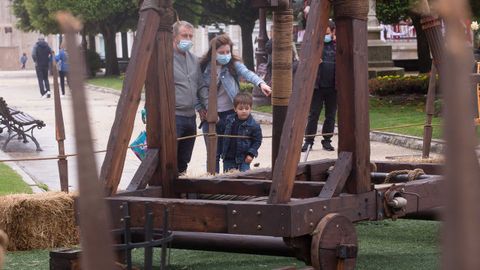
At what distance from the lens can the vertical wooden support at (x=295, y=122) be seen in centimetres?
501

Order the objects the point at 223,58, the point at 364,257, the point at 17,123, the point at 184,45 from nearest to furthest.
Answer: the point at 364,257, the point at 184,45, the point at 223,58, the point at 17,123

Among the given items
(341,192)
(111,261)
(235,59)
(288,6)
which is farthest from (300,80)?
(235,59)

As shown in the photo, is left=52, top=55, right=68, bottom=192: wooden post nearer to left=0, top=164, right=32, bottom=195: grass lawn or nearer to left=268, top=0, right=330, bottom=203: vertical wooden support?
left=0, top=164, right=32, bottom=195: grass lawn

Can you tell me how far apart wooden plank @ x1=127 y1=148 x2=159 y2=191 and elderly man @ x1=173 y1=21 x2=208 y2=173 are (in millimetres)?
2592

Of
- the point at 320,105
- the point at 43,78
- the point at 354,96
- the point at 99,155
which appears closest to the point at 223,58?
the point at 99,155

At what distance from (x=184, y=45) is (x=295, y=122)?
3966 millimetres

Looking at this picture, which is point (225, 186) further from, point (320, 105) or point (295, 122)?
point (320, 105)

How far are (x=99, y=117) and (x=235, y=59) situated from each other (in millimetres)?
14998

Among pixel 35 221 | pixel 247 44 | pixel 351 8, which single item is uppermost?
pixel 351 8

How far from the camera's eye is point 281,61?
6.72 m

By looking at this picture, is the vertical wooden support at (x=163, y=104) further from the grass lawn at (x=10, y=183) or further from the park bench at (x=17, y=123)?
the park bench at (x=17, y=123)

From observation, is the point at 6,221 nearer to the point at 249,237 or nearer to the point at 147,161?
the point at 147,161

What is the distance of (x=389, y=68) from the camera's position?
85.9 feet

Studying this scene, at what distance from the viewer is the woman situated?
983cm
